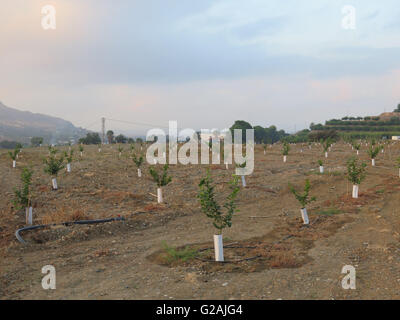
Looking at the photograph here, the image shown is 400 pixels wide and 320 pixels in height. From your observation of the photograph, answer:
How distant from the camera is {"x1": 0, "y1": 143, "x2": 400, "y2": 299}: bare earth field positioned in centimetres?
704

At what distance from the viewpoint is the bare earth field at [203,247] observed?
7043 mm

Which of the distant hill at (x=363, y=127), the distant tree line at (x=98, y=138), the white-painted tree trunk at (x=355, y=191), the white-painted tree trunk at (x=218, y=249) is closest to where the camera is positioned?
the white-painted tree trunk at (x=218, y=249)

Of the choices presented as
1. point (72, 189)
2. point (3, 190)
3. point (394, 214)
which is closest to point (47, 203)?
point (72, 189)

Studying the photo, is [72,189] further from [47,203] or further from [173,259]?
[173,259]

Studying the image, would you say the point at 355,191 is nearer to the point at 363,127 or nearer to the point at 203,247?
the point at 203,247

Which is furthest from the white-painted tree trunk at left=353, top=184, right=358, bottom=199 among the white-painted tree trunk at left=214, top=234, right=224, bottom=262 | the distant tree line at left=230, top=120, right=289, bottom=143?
the distant tree line at left=230, top=120, right=289, bottom=143

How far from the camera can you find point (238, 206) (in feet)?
53.9

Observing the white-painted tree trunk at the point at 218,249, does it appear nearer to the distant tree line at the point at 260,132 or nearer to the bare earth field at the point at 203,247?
the bare earth field at the point at 203,247

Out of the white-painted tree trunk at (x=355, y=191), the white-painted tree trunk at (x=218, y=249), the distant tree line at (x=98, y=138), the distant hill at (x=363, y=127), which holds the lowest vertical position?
the white-painted tree trunk at (x=218, y=249)

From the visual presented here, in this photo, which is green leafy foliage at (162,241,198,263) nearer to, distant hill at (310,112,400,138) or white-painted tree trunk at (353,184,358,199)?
white-painted tree trunk at (353,184,358,199)

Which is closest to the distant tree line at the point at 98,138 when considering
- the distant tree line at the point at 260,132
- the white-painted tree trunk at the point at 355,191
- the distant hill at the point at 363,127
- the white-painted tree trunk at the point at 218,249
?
the distant tree line at the point at 260,132
